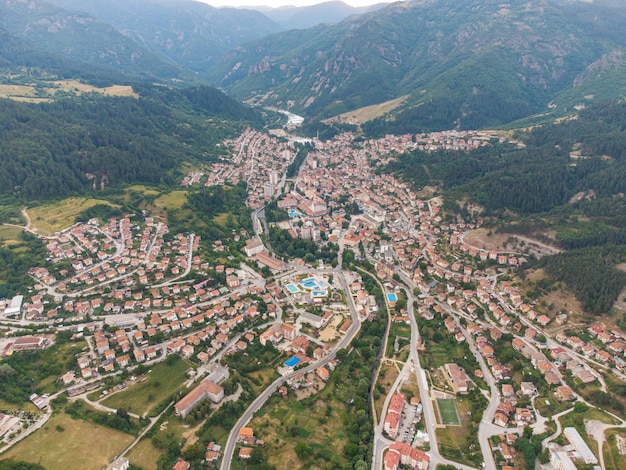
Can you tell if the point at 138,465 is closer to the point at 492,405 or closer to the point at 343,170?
the point at 492,405

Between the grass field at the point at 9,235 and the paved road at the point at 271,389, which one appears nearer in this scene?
the paved road at the point at 271,389

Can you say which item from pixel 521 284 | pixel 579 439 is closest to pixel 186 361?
pixel 579 439

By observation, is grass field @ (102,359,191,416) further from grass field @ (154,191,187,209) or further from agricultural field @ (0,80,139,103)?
agricultural field @ (0,80,139,103)

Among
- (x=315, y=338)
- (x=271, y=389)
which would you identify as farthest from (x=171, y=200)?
(x=271, y=389)

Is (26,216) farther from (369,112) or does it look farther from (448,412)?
(369,112)

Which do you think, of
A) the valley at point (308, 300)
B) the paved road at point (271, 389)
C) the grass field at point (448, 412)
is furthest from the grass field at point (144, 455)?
the grass field at point (448, 412)

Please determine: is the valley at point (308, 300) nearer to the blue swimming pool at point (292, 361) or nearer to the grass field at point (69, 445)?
the grass field at point (69, 445)
